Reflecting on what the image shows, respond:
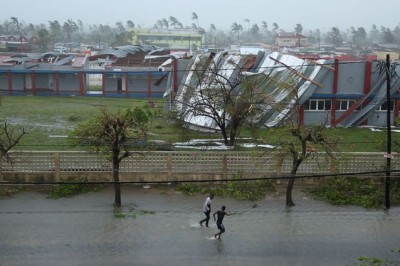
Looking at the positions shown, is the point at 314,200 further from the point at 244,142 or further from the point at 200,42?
the point at 200,42

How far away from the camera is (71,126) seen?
27.3m

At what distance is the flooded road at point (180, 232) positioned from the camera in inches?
460

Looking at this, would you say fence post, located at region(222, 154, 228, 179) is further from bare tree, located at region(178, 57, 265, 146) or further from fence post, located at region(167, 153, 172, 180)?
bare tree, located at region(178, 57, 265, 146)

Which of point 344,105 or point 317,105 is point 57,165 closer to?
point 317,105

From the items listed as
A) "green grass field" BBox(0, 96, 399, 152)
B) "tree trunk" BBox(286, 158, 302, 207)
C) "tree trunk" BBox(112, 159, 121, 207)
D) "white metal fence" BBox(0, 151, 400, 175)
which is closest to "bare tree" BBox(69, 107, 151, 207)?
"tree trunk" BBox(112, 159, 121, 207)

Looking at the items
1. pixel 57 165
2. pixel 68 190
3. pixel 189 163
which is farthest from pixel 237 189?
pixel 57 165

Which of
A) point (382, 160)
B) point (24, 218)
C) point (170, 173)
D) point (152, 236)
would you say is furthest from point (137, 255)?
point (382, 160)

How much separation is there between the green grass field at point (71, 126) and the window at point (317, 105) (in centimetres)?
171

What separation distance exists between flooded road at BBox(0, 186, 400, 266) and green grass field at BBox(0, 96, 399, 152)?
411 centimetres

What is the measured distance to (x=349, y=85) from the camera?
88.8 ft

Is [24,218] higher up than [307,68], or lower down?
lower down

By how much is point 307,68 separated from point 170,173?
13338 millimetres

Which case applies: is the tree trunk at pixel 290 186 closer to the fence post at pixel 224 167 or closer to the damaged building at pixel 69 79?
the fence post at pixel 224 167

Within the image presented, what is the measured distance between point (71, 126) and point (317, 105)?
44.5ft
